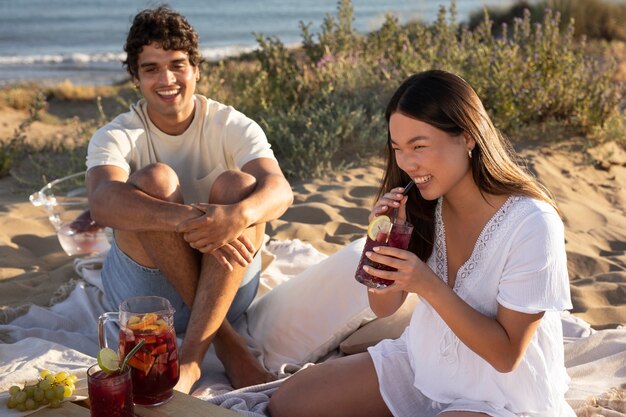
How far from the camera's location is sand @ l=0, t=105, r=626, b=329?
448cm

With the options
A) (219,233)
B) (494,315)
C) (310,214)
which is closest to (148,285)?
(219,233)

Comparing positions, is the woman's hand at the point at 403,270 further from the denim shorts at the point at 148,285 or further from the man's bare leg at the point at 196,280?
the denim shorts at the point at 148,285

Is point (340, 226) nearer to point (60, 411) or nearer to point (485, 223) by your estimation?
point (485, 223)

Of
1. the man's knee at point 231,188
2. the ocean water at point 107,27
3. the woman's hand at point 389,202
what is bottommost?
the ocean water at point 107,27

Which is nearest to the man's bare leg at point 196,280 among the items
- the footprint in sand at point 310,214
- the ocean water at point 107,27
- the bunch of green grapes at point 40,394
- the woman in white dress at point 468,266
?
the woman in white dress at point 468,266

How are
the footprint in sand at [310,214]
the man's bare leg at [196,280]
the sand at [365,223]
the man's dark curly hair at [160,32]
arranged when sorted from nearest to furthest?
the man's bare leg at [196,280] → the man's dark curly hair at [160,32] → the sand at [365,223] → the footprint in sand at [310,214]

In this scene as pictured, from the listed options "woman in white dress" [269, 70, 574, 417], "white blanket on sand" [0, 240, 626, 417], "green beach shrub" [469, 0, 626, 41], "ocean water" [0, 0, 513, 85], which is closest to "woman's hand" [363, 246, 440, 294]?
"woman in white dress" [269, 70, 574, 417]

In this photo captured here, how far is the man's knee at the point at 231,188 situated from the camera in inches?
142

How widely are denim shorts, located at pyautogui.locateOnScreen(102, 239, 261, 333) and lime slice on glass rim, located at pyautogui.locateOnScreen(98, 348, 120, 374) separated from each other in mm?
1324

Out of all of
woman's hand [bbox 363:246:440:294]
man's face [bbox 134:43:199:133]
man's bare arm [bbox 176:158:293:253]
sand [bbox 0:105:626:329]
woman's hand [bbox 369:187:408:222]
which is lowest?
sand [bbox 0:105:626:329]

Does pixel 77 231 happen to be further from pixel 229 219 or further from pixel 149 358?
pixel 149 358

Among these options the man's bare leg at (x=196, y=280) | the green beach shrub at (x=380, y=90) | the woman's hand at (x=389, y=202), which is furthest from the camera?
the green beach shrub at (x=380, y=90)

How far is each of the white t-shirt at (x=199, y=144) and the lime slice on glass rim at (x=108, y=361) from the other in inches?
69.7

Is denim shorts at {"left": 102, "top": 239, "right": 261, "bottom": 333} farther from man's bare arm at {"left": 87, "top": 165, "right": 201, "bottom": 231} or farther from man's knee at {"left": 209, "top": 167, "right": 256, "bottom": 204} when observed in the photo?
man's knee at {"left": 209, "top": 167, "right": 256, "bottom": 204}
